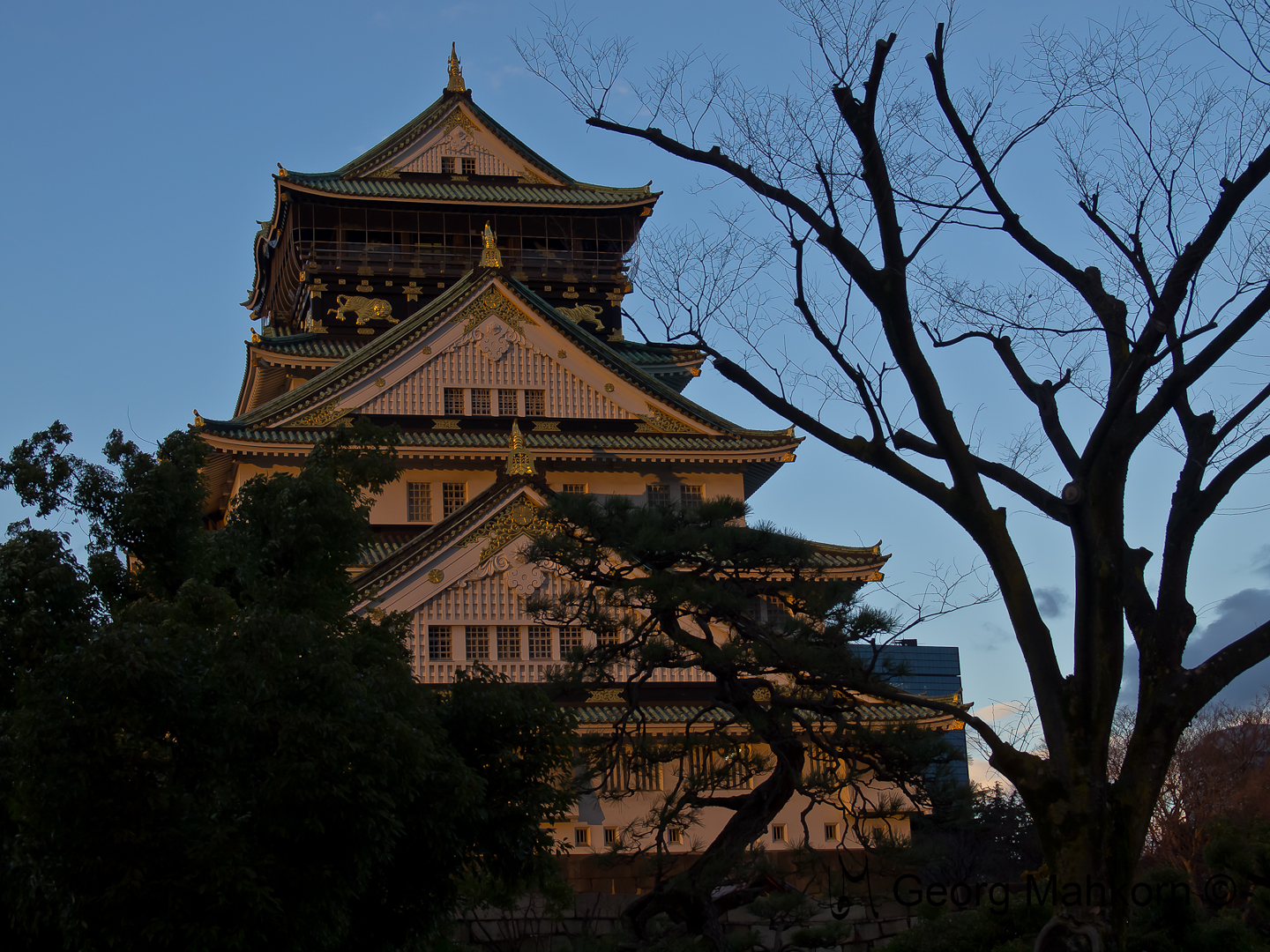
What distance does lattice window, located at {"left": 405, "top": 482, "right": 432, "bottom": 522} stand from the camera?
99.9 feet

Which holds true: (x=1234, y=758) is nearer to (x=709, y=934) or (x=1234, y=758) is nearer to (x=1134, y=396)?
(x=709, y=934)

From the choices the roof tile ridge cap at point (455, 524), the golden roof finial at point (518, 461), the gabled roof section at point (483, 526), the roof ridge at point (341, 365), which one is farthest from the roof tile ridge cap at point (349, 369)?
the golden roof finial at point (518, 461)

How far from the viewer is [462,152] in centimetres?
3809

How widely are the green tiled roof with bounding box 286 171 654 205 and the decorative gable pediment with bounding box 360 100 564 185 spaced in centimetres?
62

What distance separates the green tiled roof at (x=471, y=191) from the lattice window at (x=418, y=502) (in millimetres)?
9033

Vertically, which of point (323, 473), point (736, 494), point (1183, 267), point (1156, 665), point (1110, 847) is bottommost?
point (1110, 847)

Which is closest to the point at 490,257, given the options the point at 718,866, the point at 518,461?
the point at 518,461

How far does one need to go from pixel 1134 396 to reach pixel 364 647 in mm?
6949

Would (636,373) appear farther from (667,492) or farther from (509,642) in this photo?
(509,642)

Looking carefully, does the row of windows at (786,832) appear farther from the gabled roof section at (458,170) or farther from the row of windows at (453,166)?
the row of windows at (453,166)

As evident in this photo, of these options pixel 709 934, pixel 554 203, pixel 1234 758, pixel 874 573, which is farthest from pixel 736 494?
pixel 1234 758

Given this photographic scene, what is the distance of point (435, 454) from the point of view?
98.5 feet

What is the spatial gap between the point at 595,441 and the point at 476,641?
595 centimetres

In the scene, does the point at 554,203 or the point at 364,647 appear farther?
the point at 554,203
